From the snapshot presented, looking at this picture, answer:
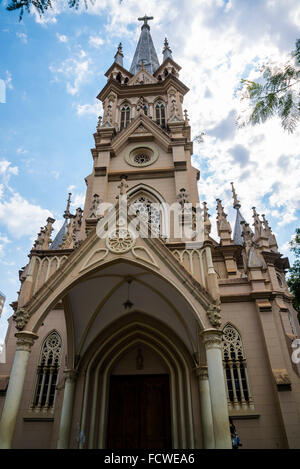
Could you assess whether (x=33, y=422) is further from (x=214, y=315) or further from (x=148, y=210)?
(x=148, y=210)

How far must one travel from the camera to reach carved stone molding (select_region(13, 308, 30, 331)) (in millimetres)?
7985

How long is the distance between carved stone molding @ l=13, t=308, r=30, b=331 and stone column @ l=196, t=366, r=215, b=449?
6.20m

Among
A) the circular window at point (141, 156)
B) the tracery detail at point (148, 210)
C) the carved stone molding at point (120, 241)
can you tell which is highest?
the circular window at point (141, 156)

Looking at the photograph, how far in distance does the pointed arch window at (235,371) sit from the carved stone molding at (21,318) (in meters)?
7.66

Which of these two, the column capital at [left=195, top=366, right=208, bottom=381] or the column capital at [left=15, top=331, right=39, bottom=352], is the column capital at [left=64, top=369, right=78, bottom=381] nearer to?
the column capital at [left=15, top=331, right=39, bottom=352]

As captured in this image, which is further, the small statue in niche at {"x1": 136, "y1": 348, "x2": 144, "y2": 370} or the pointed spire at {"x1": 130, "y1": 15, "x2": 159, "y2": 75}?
the pointed spire at {"x1": 130, "y1": 15, "x2": 159, "y2": 75}

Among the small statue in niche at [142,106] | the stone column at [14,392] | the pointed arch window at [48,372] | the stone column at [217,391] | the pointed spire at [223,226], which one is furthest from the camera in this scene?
the small statue in niche at [142,106]

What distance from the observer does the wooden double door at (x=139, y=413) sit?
11.3 meters

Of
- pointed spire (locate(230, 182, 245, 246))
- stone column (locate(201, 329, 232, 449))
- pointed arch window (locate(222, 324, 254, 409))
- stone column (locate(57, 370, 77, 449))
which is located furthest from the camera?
pointed spire (locate(230, 182, 245, 246))

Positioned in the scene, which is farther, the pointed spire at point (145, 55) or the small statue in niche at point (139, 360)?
the pointed spire at point (145, 55)

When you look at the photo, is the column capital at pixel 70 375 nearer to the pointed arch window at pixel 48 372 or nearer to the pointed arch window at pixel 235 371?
the pointed arch window at pixel 48 372

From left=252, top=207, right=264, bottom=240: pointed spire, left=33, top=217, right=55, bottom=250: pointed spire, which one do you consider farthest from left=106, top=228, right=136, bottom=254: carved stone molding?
left=252, top=207, right=264, bottom=240: pointed spire

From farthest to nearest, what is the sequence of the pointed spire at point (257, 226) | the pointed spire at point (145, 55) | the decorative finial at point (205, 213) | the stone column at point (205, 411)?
1. the pointed spire at point (145, 55)
2. the pointed spire at point (257, 226)
3. the decorative finial at point (205, 213)
4. the stone column at point (205, 411)

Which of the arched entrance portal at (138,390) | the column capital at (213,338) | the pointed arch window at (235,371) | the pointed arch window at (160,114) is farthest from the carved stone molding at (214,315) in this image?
the pointed arch window at (160,114)
